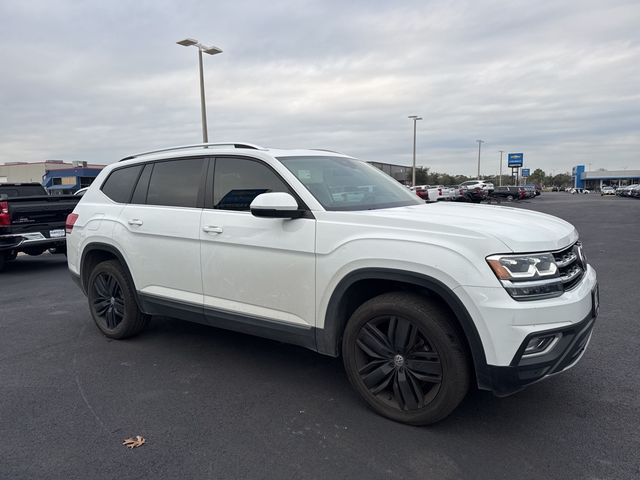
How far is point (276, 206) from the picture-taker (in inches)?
130

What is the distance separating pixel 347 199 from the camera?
3.67 m

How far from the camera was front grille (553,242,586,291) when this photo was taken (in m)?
2.89

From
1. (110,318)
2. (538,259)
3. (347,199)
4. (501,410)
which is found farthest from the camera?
(110,318)

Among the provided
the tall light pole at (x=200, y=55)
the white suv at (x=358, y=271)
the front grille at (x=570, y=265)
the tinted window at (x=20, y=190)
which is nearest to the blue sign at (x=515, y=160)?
the tall light pole at (x=200, y=55)

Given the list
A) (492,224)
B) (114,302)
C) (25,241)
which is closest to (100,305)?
(114,302)

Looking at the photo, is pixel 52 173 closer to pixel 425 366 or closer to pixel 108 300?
pixel 108 300

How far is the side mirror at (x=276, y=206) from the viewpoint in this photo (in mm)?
3311

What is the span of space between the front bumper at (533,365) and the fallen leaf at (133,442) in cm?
217

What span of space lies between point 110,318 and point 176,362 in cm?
111

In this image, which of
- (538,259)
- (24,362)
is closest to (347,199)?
(538,259)

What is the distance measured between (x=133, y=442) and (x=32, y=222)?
745 centimetres

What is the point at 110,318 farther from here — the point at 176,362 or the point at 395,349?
the point at 395,349

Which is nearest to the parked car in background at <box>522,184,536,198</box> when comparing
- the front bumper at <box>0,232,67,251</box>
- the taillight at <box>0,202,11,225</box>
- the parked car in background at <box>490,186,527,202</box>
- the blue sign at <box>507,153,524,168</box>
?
the parked car in background at <box>490,186,527,202</box>

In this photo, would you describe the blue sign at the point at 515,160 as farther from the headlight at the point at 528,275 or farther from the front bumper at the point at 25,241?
the headlight at the point at 528,275
